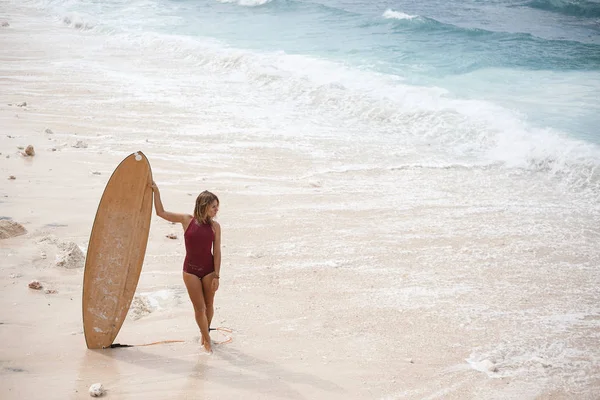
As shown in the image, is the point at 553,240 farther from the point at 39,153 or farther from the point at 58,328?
the point at 39,153

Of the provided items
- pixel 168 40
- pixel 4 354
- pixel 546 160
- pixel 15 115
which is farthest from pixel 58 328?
pixel 168 40

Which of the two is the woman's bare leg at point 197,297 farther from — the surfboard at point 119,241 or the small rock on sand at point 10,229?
the small rock on sand at point 10,229

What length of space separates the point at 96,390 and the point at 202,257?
114cm

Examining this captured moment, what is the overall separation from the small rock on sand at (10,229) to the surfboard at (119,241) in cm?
→ 168

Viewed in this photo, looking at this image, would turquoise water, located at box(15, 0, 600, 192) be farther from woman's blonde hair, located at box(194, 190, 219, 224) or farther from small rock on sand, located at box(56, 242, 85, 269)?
woman's blonde hair, located at box(194, 190, 219, 224)

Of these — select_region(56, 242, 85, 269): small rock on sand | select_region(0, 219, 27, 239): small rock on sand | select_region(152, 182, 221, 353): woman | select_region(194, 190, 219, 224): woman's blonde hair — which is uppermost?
select_region(194, 190, 219, 224): woman's blonde hair

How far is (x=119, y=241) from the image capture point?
470 cm

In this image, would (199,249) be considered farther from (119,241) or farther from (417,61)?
(417,61)

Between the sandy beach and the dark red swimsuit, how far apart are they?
0.60 metres

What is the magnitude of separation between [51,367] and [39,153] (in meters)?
4.70

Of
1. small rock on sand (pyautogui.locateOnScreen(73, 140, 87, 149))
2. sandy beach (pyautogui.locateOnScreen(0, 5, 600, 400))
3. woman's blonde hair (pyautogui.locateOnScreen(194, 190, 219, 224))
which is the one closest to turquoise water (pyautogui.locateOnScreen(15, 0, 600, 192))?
sandy beach (pyautogui.locateOnScreen(0, 5, 600, 400))

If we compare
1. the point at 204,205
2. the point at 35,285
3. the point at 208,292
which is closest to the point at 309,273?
the point at 208,292

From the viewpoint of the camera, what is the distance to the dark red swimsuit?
4.43 meters

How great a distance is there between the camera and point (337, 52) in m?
19.4
